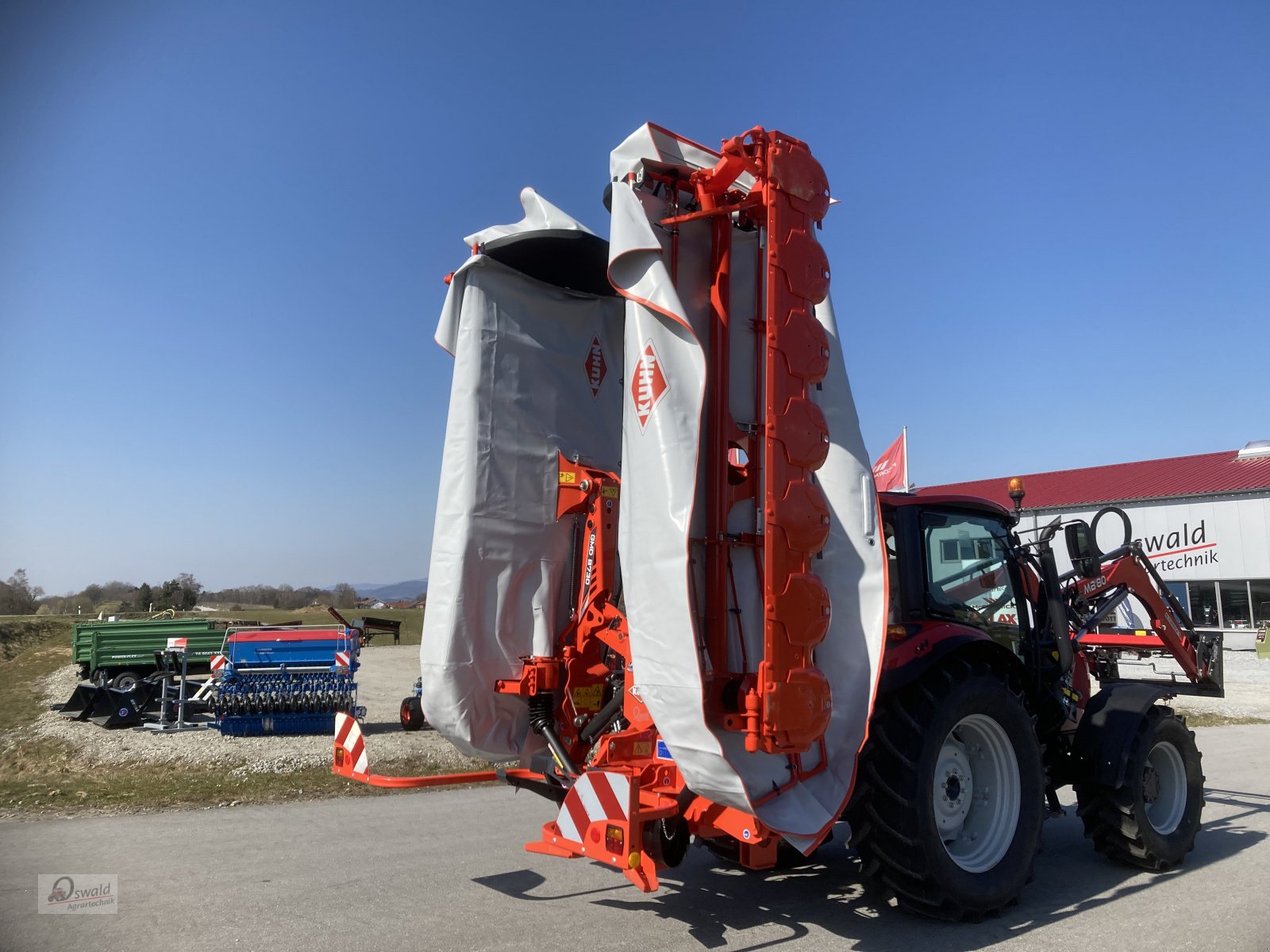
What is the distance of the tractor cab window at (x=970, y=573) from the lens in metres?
5.17

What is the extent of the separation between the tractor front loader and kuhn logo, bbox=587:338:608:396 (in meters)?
0.02

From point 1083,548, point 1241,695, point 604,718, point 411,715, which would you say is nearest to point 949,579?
point 1083,548

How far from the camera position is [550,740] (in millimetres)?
4988

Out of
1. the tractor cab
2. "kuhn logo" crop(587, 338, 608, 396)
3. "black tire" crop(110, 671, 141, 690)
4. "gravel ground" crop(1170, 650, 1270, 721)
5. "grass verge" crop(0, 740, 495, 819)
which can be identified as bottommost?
"gravel ground" crop(1170, 650, 1270, 721)

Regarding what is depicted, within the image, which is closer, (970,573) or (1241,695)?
(970,573)

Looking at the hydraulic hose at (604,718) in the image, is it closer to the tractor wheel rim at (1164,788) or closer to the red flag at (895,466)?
the tractor wheel rim at (1164,788)

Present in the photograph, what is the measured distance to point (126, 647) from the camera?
1456cm

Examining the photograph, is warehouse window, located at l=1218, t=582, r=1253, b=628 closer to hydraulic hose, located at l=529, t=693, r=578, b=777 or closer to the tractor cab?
the tractor cab

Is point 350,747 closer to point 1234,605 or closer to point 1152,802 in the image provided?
point 1152,802

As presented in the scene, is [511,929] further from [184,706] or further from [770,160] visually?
[184,706]

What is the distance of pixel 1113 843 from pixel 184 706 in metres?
11.0

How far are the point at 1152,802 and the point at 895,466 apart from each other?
8.50 meters

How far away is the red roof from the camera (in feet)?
88.0

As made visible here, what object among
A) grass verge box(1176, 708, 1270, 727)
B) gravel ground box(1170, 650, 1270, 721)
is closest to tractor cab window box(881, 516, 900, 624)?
gravel ground box(1170, 650, 1270, 721)
